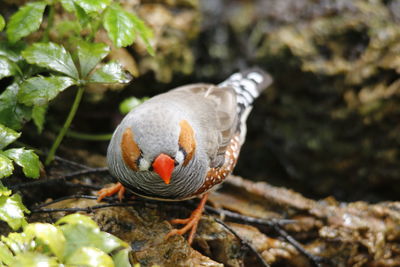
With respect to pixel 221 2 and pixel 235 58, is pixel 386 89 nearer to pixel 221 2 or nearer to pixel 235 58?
pixel 235 58

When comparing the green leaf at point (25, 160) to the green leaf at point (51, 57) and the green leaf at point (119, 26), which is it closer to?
the green leaf at point (51, 57)

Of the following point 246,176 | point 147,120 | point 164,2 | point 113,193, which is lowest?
point 246,176

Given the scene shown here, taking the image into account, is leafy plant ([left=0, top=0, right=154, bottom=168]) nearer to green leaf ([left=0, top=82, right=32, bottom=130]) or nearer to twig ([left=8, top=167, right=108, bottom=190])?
green leaf ([left=0, top=82, right=32, bottom=130])

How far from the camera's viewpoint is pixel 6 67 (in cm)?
271

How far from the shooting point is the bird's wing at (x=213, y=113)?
305cm

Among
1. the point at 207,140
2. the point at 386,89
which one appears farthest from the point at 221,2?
the point at 207,140

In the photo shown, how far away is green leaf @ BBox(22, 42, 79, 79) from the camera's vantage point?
264 centimetres

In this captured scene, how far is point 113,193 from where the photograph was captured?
3.17 metres

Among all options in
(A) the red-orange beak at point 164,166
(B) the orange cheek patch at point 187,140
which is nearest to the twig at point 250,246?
(B) the orange cheek patch at point 187,140

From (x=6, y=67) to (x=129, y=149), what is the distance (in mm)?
934

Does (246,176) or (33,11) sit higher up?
(33,11)

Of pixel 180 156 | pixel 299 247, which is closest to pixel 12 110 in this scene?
pixel 180 156

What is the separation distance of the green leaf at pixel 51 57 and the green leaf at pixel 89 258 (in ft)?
4.12

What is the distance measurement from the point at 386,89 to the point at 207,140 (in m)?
2.64
